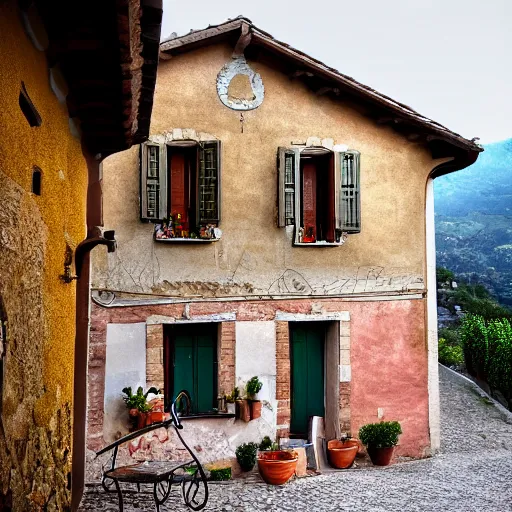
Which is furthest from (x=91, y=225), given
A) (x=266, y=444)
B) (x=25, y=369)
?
(x=266, y=444)

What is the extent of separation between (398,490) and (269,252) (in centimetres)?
368

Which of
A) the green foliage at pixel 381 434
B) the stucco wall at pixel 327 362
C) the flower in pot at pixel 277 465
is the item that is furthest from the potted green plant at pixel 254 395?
the green foliage at pixel 381 434

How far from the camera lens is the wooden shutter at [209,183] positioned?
10.2 meters

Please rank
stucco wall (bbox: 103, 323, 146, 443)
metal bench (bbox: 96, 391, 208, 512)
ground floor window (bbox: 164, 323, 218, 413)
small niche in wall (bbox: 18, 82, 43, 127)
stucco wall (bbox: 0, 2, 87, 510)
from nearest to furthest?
stucco wall (bbox: 0, 2, 87, 510)
small niche in wall (bbox: 18, 82, 43, 127)
metal bench (bbox: 96, 391, 208, 512)
stucco wall (bbox: 103, 323, 146, 443)
ground floor window (bbox: 164, 323, 218, 413)

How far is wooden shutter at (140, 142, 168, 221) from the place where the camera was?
9984 mm

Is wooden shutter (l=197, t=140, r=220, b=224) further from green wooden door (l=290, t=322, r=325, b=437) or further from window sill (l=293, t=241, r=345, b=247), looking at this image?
green wooden door (l=290, t=322, r=325, b=437)

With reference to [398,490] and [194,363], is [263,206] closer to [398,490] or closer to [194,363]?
[194,363]

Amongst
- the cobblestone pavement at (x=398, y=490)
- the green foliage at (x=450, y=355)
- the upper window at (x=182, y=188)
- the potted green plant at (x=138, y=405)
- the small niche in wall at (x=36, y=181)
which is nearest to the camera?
the small niche in wall at (x=36, y=181)

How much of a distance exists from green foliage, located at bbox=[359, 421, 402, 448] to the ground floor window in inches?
88.0

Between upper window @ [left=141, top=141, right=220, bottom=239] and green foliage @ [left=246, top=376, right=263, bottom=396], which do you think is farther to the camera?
green foliage @ [left=246, top=376, right=263, bottom=396]

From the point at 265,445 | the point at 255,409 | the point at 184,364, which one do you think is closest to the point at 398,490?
the point at 265,445

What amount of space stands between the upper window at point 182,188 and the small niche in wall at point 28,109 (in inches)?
226

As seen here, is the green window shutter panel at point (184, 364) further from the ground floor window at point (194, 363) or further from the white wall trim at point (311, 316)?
the white wall trim at point (311, 316)

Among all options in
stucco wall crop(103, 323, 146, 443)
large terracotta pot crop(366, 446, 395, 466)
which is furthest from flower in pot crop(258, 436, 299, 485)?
stucco wall crop(103, 323, 146, 443)
